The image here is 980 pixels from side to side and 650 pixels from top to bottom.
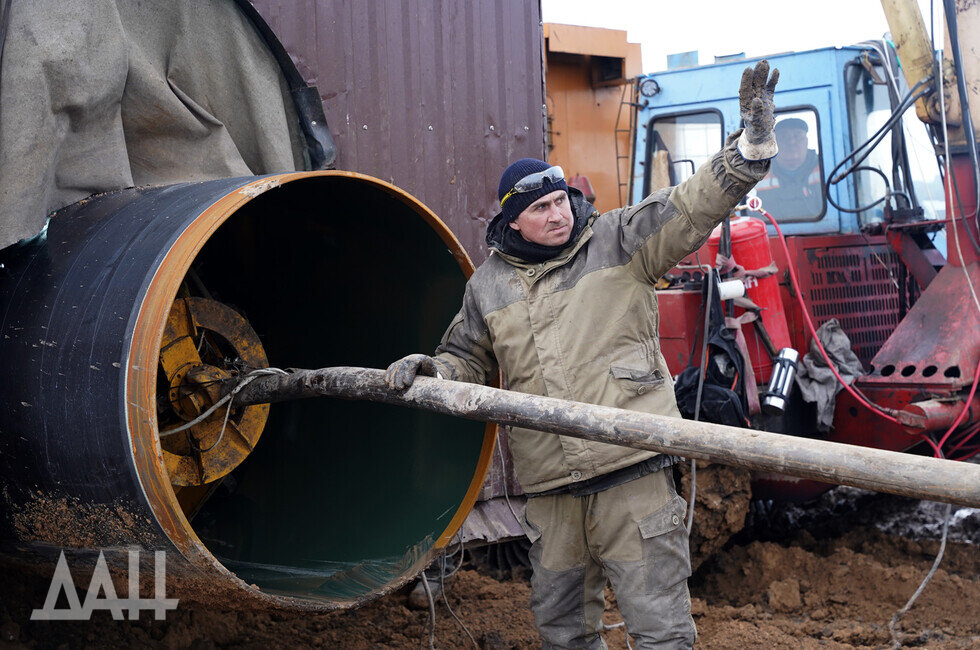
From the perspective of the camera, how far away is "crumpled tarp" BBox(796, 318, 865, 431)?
5.01 m

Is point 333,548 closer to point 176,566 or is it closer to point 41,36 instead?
point 176,566

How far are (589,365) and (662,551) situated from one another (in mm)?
620

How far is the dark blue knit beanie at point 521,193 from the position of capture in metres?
3.12

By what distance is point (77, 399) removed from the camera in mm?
2535

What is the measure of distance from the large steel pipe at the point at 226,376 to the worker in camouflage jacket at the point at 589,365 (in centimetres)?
33

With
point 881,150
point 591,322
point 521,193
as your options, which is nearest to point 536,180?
point 521,193

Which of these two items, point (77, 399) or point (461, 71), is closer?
point (77, 399)

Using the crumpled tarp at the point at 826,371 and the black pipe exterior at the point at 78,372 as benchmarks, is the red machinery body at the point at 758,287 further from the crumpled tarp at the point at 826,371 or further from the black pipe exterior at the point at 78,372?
the black pipe exterior at the point at 78,372

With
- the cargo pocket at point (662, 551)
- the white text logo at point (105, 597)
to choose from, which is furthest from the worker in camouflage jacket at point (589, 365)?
the white text logo at point (105, 597)

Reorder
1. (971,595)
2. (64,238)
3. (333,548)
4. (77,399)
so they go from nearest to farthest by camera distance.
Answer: (77,399)
(64,238)
(333,548)
(971,595)

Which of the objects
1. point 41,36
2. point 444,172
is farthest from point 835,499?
point 41,36

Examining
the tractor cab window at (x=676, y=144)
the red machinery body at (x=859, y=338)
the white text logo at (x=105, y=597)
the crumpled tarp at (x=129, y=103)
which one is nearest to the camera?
the white text logo at (x=105, y=597)

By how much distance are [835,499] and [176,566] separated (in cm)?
509

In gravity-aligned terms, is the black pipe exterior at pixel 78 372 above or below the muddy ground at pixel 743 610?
above
